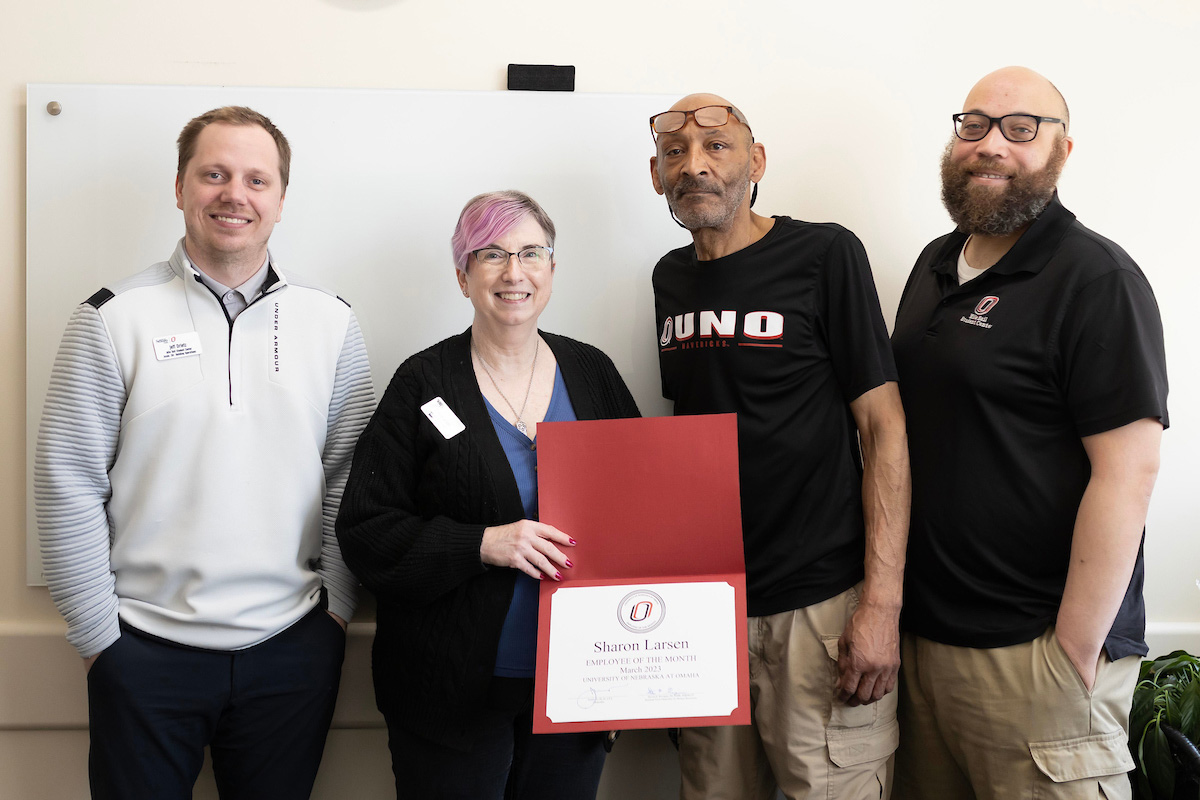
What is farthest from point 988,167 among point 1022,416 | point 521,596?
point 521,596

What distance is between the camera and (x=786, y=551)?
1.65 meters

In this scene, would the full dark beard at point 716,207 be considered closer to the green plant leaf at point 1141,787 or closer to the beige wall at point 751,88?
the beige wall at point 751,88

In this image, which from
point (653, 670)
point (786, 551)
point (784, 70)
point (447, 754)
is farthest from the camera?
point (784, 70)

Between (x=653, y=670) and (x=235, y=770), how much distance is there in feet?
3.35

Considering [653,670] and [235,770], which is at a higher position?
[653,670]

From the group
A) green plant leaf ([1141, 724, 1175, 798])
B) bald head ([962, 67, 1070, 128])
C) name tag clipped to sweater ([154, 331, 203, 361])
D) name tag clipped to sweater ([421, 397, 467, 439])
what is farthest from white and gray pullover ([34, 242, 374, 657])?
green plant leaf ([1141, 724, 1175, 798])

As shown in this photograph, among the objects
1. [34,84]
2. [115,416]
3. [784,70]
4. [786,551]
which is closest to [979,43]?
[784,70]

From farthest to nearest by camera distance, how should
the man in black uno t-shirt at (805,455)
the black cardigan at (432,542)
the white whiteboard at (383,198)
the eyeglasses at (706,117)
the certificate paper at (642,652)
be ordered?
the white whiteboard at (383,198) → the eyeglasses at (706,117) → the man in black uno t-shirt at (805,455) → the black cardigan at (432,542) → the certificate paper at (642,652)

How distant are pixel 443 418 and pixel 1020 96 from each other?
4.72 feet

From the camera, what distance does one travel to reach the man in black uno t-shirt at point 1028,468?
4.71ft

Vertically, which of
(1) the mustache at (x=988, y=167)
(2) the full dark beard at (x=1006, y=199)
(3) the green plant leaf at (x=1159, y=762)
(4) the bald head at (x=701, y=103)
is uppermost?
(4) the bald head at (x=701, y=103)

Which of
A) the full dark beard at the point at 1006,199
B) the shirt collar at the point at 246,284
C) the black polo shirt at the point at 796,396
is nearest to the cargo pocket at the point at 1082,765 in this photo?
the black polo shirt at the point at 796,396

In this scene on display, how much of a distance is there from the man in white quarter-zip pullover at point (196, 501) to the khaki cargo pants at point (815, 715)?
1.03 m

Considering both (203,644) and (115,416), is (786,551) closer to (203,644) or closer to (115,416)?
(203,644)
